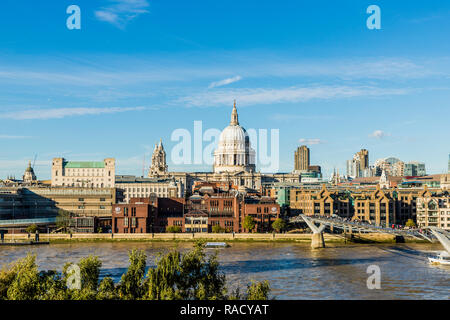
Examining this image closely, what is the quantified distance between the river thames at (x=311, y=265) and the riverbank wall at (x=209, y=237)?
326cm

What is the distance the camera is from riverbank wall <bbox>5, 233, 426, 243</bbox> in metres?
80.1

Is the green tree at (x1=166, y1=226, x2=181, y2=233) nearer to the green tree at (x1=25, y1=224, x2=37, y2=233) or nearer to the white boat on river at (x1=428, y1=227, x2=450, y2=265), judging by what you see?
the green tree at (x1=25, y1=224, x2=37, y2=233)

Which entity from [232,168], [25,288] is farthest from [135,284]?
[232,168]

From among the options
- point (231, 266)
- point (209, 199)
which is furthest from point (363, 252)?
point (209, 199)

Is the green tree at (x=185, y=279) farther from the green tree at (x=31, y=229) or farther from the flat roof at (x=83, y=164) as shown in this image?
the flat roof at (x=83, y=164)

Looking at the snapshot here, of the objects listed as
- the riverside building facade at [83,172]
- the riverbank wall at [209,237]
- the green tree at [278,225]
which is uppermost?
the riverside building facade at [83,172]

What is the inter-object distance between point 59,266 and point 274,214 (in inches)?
1692

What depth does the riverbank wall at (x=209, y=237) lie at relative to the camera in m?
80.1

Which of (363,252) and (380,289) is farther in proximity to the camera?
(363,252)

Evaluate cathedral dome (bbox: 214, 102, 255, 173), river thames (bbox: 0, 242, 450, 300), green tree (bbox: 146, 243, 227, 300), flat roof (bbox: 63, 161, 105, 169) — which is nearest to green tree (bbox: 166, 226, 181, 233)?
river thames (bbox: 0, 242, 450, 300)

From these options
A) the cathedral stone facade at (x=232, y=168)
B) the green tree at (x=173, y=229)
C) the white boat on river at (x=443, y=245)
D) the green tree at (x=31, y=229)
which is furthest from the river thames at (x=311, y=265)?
the cathedral stone facade at (x=232, y=168)

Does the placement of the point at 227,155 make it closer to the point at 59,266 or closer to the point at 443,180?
the point at 443,180
